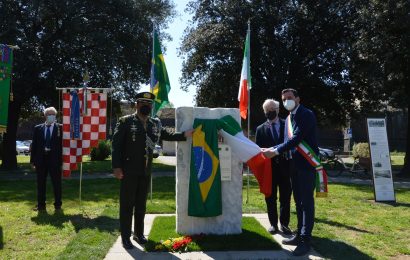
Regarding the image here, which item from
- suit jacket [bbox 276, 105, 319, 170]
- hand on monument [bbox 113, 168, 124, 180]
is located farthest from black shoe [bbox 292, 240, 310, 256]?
hand on monument [bbox 113, 168, 124, 180]

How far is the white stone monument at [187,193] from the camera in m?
6.20

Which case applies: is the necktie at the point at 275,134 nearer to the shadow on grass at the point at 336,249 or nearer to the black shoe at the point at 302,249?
the shadow on grass at the point at 336,249

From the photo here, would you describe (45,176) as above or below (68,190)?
above

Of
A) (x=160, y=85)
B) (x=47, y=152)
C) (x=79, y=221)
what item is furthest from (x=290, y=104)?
(x=47, y=152)

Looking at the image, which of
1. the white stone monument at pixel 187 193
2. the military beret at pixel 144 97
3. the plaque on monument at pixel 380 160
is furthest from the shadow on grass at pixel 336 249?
the plaque on monument at pixel 380 160

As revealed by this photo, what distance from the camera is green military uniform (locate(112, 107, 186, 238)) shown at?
5.70m

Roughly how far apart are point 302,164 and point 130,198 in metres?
2.25

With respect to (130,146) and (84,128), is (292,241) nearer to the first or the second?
(130,146)

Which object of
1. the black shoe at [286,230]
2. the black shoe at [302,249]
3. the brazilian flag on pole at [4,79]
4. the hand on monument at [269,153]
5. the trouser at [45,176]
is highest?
the brazilian flag on pole at [4,79]

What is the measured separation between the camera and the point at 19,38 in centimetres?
1798

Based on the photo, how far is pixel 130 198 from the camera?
5.76m

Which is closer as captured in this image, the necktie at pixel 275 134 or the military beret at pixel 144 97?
the military beret at pixel 144 97

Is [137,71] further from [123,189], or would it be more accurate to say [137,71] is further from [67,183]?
[123,189]

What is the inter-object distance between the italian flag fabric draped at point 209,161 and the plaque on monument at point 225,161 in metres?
0.14
